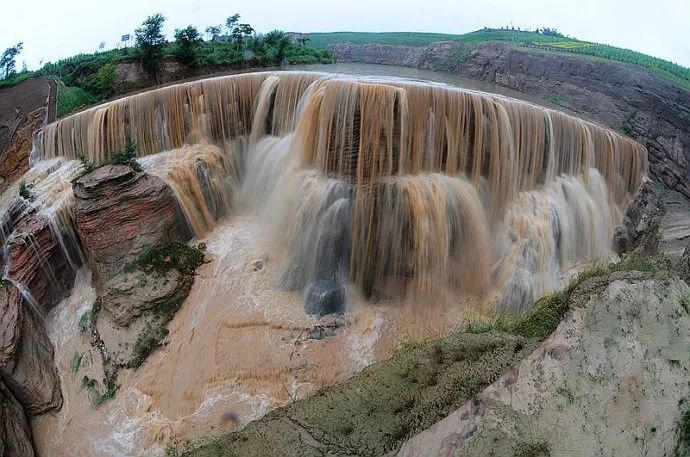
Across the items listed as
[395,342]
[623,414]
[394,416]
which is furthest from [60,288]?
[623,414]

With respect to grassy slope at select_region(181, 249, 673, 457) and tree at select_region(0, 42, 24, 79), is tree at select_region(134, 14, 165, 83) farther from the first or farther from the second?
grassy slope at select_region(181, 249, 673, 457)

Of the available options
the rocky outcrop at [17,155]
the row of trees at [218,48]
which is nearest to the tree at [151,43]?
the row of trees at [218,48]

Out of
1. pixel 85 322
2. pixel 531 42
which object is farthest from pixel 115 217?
pixel 531 42

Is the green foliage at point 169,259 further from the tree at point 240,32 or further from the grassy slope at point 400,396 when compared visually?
the tree at point 240,32

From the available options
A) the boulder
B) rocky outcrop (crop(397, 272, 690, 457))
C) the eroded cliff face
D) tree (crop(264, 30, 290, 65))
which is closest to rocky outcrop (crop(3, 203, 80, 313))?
the boulder

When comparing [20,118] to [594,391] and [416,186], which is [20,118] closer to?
[416,186]

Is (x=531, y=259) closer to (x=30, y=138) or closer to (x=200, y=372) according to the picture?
(x=200, y=372)
